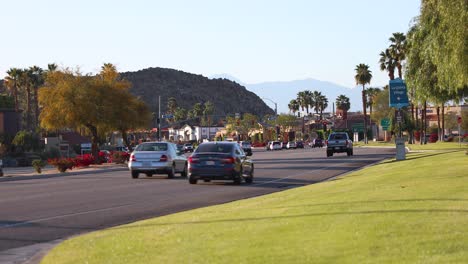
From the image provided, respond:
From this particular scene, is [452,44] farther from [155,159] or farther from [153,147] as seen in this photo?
[153,147]

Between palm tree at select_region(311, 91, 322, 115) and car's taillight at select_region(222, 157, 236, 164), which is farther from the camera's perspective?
palm tree at select_region(311, 91, 322, 115)

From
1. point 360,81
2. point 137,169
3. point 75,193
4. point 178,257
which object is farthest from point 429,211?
point 360,81

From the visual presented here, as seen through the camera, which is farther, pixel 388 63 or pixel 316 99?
pixel 316 99

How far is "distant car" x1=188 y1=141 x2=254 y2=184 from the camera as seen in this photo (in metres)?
28.6

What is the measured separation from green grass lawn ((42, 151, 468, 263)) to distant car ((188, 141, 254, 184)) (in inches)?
474

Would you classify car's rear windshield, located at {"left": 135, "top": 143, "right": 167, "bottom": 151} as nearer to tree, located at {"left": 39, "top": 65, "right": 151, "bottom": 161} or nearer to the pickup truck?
tree, located at {"left": 39, "top": 65, "right": 151, "bottom": 161}

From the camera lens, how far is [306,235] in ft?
35.9

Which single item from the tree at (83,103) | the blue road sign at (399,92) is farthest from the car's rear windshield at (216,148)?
the tree at (83,103)

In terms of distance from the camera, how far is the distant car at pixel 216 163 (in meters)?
28.6

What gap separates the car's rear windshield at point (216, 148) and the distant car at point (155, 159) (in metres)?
5.02

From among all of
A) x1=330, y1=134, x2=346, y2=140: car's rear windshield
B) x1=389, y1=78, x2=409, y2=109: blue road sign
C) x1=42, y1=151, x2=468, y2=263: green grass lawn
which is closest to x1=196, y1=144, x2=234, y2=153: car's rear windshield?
x1=42, y1=151, x2=468, y2=263: green grass lawn

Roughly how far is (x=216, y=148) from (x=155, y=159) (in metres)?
5.67

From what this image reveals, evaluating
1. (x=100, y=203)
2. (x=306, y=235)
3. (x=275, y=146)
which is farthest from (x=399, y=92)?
(x=275, y=146)

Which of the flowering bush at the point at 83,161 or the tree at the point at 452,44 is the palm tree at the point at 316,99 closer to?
the flowering bush at the point at 83,161
